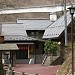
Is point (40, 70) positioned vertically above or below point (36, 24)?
below

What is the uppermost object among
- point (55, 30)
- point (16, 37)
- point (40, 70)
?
point (55, 30)

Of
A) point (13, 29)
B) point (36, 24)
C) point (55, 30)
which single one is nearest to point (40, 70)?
point (55, 30)

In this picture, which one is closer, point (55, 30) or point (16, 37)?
point (55, 30)

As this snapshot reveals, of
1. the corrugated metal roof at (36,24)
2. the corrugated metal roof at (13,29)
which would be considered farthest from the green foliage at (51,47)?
the corrugated metal roof at (36,24)

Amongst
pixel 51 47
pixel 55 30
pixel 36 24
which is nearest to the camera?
pixel 51 47

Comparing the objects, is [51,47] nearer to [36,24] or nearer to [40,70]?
[40,70]

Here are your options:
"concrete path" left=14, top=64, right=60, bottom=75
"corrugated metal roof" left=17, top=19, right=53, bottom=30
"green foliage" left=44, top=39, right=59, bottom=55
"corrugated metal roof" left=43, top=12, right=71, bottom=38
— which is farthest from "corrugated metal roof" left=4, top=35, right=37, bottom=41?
"concrete path" left=14, top=64, right=60, bottom=75

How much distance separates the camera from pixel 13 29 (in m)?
43.6

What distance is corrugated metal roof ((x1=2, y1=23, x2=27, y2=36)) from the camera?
1657 inches

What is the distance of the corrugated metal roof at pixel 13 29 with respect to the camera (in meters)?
42.1

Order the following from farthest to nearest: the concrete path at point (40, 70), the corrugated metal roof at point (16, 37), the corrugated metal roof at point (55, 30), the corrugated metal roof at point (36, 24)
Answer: the corrugated metal roof at point (36, 24), the corrugated metal roof at point (16, 37), the corrugated metal roof at point (55, 30), the concrete path at point (40, 70)

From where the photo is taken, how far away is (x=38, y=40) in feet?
132

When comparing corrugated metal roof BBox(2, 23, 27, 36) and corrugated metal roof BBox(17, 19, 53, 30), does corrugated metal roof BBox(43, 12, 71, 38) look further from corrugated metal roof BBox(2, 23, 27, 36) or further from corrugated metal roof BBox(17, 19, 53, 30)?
corrugated metal roof BBox(2, 23, 27, 36)

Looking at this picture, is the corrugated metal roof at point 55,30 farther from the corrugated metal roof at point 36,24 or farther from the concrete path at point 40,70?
the concrete path at point 40,70
